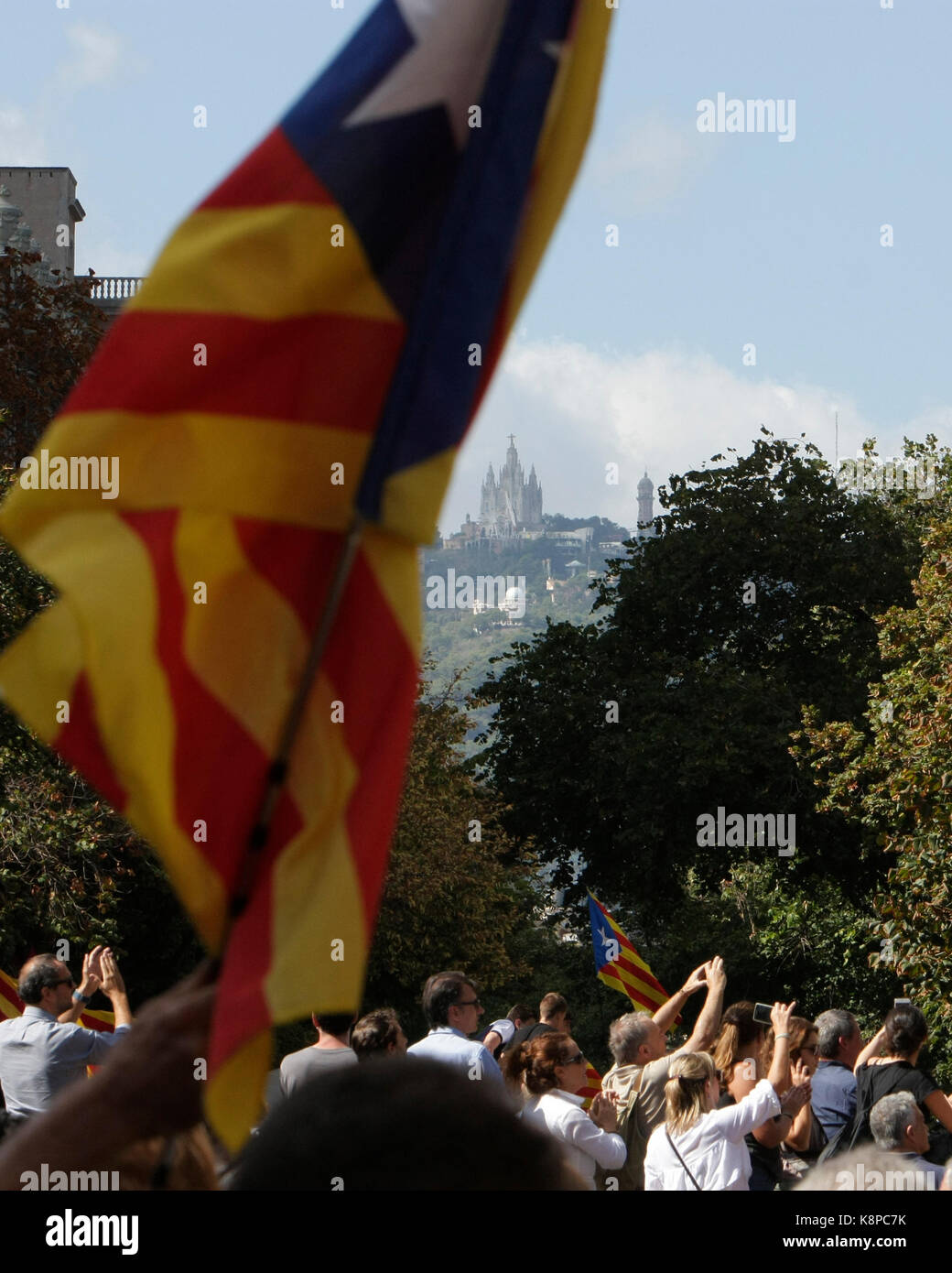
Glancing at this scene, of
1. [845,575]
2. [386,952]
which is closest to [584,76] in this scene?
[386,952]

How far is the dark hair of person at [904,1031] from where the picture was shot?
802 cm

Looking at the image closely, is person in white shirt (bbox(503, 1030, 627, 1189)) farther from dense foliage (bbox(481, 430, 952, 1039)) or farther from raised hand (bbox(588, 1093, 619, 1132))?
dense foliage (bbox(481, 430, 952, 1039))

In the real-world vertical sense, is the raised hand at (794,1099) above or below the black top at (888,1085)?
above

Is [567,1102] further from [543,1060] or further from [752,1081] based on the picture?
[752,1081]

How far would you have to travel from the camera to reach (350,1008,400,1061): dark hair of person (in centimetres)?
723

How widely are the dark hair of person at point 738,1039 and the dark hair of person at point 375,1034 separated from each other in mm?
1549

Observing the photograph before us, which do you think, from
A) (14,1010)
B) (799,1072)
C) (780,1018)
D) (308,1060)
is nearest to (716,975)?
(780,1018)

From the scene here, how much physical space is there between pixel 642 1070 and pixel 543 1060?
80cm

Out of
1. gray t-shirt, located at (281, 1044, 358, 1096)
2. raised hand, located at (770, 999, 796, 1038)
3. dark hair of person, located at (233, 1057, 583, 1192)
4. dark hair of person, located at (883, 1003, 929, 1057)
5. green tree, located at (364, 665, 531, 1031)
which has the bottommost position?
green tree, located at (364, 665, 531, 1031)

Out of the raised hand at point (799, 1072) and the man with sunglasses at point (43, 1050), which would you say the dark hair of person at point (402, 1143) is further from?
the raised hand at point (799, 1072)

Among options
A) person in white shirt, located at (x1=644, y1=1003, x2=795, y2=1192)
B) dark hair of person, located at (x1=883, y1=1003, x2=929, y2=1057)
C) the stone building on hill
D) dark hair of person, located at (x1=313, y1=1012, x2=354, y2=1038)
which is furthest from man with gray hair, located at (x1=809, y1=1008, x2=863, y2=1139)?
the stone building on hill

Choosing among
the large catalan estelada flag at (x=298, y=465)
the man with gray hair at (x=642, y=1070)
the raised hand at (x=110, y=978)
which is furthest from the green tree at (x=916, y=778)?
the large catalan estelada flag at (x=298, y=465)

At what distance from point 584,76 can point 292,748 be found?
3.63ft

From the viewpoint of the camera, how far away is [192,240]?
91.5 inches
